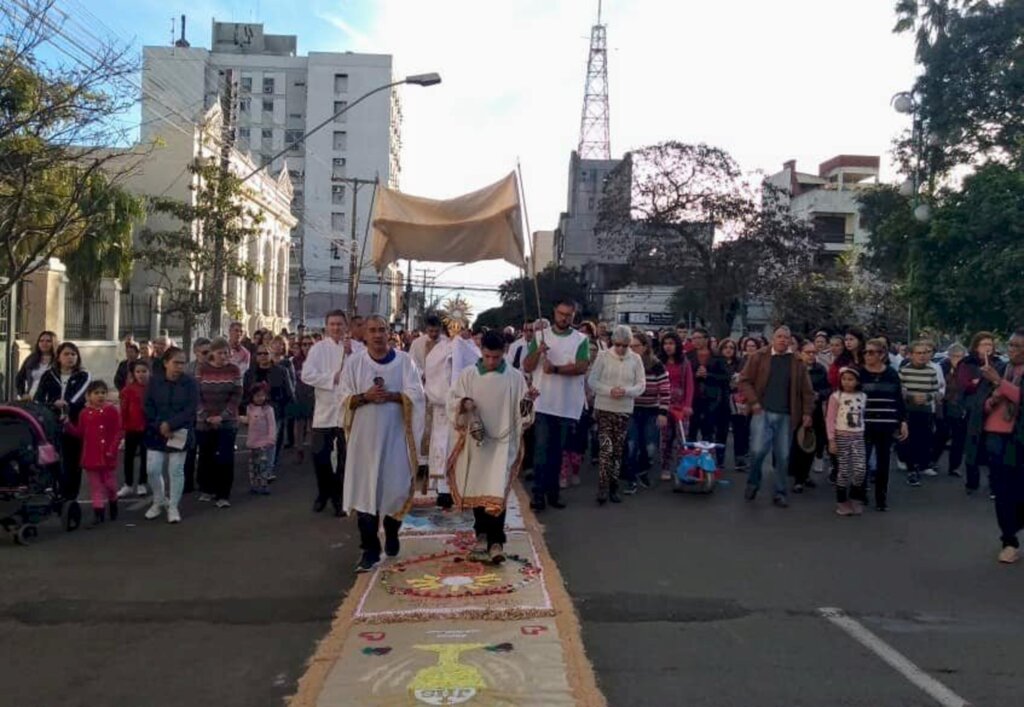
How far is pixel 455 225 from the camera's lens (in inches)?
434

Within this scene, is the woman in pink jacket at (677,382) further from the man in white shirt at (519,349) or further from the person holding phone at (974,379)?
the person holding phone at (974,379)

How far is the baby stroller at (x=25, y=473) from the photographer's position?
8812 millimetres

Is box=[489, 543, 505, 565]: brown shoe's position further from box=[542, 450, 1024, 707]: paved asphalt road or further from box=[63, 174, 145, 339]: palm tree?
box=[63, 174, 145, 339]: palm tree

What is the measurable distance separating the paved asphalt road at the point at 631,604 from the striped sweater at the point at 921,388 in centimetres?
236

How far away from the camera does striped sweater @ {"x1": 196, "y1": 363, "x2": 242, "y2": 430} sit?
10.7 metres

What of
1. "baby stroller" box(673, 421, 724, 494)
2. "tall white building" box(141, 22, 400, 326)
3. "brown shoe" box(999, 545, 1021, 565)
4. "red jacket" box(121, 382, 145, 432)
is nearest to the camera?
"brown shoe" box(999, 545, 1021, 565)

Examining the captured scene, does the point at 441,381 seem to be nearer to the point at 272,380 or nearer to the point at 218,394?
the point at 218,394

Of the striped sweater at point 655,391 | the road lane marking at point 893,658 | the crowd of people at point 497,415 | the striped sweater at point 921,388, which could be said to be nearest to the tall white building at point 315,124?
the crowd of people at point 497,415

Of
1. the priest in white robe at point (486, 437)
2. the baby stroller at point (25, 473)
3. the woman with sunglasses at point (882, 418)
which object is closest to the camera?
the priest in white robe at point (486, 437)

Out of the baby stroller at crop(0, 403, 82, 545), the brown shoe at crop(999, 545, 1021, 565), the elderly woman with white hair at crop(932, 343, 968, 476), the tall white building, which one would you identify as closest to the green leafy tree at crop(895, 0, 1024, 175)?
the elderly woman with white hair at crop(932, 343, 968, 476)

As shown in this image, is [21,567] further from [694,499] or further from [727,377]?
[727,377]

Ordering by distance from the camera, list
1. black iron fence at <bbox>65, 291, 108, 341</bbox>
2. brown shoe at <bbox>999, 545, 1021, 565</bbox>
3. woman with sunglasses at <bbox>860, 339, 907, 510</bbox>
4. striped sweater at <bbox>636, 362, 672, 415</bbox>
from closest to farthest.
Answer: brown shoe at <bbox>999, 545, 1021, 565</bbox>
woman with sunglasses at <bbox>860, 339, 907, 510</bbox>
striped sweater at <bbox>636, 362, 672, 415</bbox>
black iron fence at <bbox>65, 291, 108, 341</bbox>

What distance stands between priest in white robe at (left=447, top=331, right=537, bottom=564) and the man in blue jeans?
388cm

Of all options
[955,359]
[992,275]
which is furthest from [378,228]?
[992,275]
